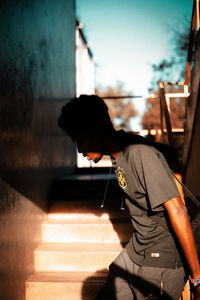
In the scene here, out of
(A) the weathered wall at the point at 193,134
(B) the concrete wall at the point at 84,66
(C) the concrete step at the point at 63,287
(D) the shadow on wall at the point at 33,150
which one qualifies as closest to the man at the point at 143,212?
(D) the shadow on wall at the point at 33,150

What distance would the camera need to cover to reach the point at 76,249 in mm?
2730

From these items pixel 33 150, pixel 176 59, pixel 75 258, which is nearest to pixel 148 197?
pixel 75 258

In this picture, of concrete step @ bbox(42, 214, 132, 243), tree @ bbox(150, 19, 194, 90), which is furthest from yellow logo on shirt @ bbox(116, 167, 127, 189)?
tree @ bbox(150, 19, 194, 90)

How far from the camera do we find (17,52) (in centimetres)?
246

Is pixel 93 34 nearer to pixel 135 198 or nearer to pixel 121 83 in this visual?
pixel 135 198

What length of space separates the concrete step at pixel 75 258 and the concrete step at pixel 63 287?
17cm

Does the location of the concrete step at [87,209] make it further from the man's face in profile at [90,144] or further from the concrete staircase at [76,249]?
the man's face in profile at [90,144]

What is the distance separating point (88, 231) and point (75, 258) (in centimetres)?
38

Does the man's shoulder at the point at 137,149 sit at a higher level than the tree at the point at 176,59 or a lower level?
lower

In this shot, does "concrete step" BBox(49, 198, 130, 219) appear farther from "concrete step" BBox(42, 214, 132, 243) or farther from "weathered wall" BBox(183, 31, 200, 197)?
"weathered wall" BBox(183, 31, 200, 197)

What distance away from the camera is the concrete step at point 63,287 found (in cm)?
237

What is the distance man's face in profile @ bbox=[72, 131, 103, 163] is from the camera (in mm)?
1355

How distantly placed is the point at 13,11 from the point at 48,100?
56.3 inches

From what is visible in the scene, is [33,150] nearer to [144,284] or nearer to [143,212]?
[143,212]
